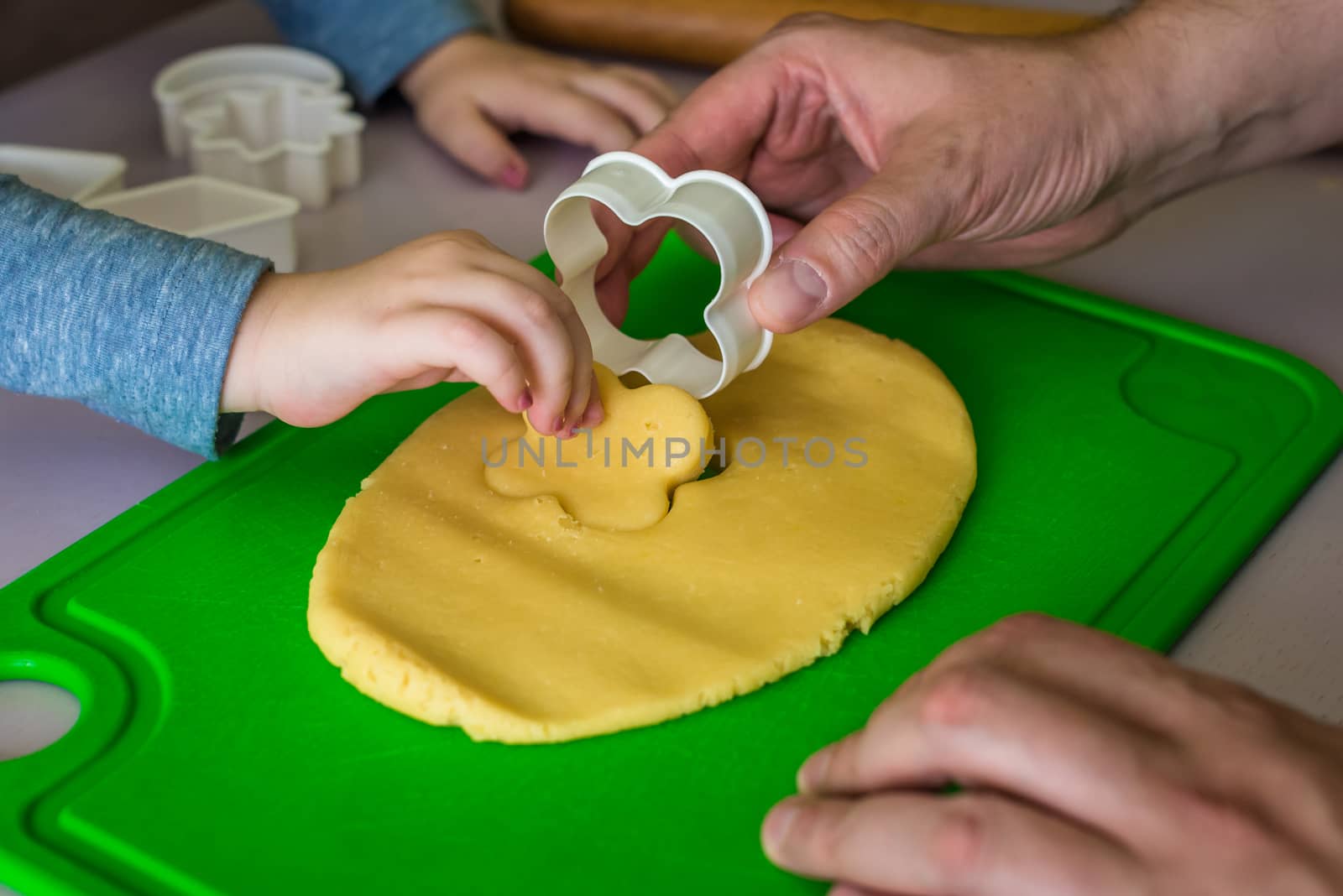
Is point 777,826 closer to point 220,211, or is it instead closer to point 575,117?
point 220,211

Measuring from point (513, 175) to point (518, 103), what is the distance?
11 centimetres

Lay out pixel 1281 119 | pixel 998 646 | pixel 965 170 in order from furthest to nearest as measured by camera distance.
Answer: pixel 1281 119
pixel 965 170
pixel 998 646

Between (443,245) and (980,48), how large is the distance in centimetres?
A: 58

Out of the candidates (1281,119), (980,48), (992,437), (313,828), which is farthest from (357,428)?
(1281,119)

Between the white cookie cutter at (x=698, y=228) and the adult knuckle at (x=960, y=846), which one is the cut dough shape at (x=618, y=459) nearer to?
the white cookie cutter at (x=698, y=228)

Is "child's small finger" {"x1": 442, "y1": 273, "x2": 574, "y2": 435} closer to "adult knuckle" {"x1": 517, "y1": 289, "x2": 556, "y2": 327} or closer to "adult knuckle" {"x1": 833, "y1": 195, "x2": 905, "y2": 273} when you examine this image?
"adult knuckle" {"x1": 517, "y1": 289, "x2": 556, "y2": 327}

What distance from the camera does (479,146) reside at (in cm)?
171

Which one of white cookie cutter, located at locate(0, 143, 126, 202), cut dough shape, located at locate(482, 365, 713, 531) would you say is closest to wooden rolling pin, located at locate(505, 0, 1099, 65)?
white cookie cutter, located at locate(0, 143, 126, 202)

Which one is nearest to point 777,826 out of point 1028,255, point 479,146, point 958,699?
point 958,699

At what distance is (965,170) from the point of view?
1.25 meters

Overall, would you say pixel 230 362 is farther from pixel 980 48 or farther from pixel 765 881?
pixel 980 48

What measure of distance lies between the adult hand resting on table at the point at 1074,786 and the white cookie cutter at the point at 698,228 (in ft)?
1.37

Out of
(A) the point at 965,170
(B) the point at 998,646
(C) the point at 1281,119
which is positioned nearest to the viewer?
(B) the point at 998,646

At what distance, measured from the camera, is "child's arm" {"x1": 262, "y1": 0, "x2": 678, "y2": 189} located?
1725mm
